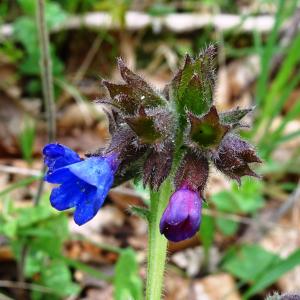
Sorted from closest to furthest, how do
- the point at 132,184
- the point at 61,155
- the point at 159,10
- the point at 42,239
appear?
the point at 61,155
the point at 132,184
the point at 42,239
the point at 159,10

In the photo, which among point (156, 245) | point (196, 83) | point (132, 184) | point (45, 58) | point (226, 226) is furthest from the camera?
point (226, 226)

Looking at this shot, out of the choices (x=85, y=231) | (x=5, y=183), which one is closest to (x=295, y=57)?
(x=85, y=231)

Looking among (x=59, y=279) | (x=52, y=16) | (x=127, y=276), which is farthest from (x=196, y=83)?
(x=52, y=16)

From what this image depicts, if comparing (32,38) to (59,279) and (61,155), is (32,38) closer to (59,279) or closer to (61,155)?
(59,279)

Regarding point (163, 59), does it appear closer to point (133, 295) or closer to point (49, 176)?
point (133, 295)

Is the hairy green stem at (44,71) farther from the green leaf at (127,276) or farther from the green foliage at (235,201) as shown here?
the green foliage at (235,201)

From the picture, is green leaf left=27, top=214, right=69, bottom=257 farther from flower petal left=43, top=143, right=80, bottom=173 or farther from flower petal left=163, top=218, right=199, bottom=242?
flower petal left=163, top=218, right=199, bottom=242

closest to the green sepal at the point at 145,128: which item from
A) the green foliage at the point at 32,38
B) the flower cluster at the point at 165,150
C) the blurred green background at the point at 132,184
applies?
the flower cluster at the point at 165,150

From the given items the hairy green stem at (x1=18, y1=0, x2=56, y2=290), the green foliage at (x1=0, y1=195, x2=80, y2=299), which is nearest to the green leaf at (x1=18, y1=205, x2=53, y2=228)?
the green foliage at (x1=0, y1=195, x2=80, y2=299)
